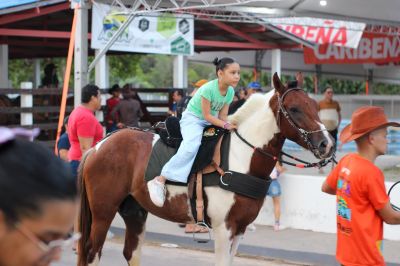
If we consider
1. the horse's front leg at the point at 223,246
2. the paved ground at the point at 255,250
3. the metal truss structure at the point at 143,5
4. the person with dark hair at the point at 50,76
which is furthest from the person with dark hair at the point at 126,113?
the horse's front leg at the point at 223,246

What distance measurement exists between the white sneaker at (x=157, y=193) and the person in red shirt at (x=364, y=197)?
233 cm

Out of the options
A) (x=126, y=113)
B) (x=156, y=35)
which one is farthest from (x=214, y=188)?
(x=156, y=35)

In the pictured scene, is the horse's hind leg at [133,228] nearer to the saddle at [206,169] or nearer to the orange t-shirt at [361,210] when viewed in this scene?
the saddle at [206,169]

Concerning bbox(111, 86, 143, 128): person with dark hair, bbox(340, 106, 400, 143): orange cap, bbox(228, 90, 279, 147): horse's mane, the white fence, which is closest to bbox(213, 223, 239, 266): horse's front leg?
bbox(228, 90, 279, 147): horse's mane

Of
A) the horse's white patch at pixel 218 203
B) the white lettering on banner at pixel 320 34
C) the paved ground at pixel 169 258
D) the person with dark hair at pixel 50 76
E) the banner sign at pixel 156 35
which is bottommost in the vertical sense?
the paved ground at pixel 169 258

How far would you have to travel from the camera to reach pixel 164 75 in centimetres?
8000

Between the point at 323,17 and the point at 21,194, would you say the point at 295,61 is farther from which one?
the point at 21,194

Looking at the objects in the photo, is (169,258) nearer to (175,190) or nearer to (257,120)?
(175,190)

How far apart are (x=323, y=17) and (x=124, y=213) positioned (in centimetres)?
1069

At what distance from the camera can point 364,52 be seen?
23266mm

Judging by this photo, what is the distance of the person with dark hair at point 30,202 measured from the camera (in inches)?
53.9

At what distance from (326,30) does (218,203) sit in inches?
577

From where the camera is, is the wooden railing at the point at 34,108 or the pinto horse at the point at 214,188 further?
the wooden railing at the point at 34,108

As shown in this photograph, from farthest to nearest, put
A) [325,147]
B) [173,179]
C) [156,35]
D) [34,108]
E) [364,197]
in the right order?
1. [156,35]
2. [34,108]
3. [173,179]
4. [325,147]
5. [364,197]
